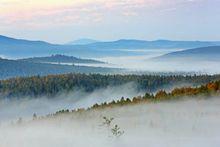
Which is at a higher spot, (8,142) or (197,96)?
(197,96)

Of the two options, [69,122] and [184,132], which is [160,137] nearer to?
[184,132]

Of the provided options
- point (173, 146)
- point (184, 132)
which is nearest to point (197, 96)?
point (184, 132)

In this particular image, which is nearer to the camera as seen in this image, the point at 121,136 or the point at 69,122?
the point at 121,136

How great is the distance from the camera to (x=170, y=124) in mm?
111500

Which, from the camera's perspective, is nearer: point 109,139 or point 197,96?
point 109,139

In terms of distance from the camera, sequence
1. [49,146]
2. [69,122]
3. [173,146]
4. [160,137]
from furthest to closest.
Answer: [69,122] < [49,146] < [160,137] < [173,146]

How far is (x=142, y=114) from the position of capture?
123 metres

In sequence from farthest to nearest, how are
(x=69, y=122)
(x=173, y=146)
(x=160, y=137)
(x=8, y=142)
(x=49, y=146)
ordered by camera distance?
(x=69, y=122)
(x=8, y=142)
(x=49, y=146)
(x=160, y=137)
(x=173, y=146)

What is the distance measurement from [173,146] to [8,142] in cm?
5954

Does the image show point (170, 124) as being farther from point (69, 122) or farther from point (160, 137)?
point (69, 122)

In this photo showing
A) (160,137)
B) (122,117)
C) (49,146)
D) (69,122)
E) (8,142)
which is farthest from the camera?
(69,122)

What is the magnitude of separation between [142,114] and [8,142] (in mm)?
33706

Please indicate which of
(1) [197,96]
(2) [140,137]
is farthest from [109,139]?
(1) [197,96]

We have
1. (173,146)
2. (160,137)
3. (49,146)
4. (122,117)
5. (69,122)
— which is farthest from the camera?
(69,122)
